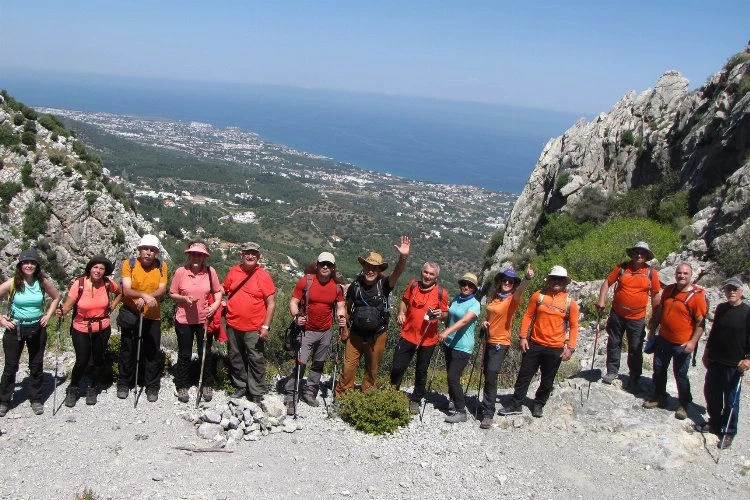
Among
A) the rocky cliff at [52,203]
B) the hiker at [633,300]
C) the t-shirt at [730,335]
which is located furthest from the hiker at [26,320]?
the rocky cliff at [52,203]

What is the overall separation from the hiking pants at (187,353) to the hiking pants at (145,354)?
24cm

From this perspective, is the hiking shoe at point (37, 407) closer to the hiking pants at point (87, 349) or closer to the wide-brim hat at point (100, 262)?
the hiking pants at point (87, 349)

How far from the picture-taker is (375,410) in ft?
21.3

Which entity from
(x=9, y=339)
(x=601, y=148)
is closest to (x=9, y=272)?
(x=9, y=339)

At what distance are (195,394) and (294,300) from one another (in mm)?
1911

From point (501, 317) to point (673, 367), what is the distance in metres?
2.37

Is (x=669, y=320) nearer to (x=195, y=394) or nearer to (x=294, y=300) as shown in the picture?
(x=294, y=300)

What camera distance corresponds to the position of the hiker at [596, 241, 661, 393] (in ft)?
23.0

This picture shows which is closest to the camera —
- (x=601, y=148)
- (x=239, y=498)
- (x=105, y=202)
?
(x=239, y=498)

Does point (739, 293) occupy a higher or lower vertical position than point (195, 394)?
higher

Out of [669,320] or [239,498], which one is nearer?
[239,498]

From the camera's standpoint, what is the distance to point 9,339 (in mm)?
5914

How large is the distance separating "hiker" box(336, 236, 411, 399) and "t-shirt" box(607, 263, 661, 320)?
123 inches

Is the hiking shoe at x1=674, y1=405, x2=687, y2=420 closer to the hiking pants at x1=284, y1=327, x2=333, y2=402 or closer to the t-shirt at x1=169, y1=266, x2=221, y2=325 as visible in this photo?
the hiking pants at x1=284, y1=327, x2=333, y2=402
